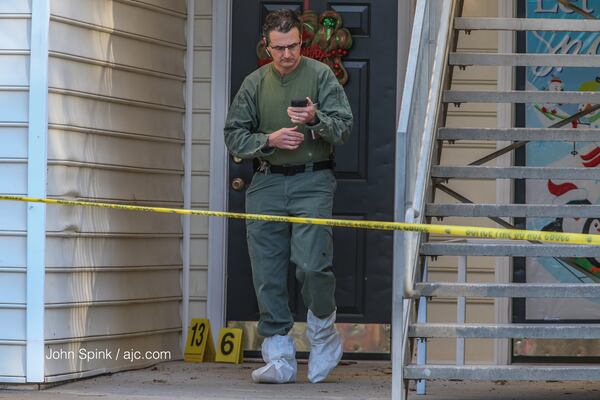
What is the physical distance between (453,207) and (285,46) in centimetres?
132

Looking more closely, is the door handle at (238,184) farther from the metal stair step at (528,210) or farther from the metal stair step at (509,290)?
the metal stair step at (509,290)

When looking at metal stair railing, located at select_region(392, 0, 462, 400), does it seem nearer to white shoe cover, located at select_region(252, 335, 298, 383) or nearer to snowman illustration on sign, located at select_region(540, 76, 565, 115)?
white shoe cover, located at select_region(252, 335, 298, 383)

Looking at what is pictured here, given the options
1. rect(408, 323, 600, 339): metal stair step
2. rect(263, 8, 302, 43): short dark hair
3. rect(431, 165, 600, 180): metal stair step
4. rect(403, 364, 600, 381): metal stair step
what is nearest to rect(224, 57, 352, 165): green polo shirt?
rect(263, 8, 302, 43): short dark hair

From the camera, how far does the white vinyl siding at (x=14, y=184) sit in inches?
261

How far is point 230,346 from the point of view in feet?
25.9

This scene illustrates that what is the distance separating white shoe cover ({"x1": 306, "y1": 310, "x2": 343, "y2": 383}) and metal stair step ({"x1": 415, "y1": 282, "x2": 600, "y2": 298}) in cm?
116

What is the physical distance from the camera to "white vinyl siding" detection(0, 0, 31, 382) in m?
6.64

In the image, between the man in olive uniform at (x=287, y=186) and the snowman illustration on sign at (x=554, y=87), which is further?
the snowman illustration on sign at (x=554, y=87)

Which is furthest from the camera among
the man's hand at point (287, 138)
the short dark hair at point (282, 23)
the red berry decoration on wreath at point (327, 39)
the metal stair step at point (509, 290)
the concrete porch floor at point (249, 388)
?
the red berry decoration on wreath at point (327, 39)

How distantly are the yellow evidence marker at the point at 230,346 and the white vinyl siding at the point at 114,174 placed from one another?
0.30 meters

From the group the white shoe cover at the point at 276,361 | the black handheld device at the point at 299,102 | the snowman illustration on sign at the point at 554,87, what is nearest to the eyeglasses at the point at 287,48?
the black handheld device at the point at 299,102

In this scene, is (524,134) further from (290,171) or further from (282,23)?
(282,23)

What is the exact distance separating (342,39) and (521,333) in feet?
9.59

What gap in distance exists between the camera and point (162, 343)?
782 centimetres
